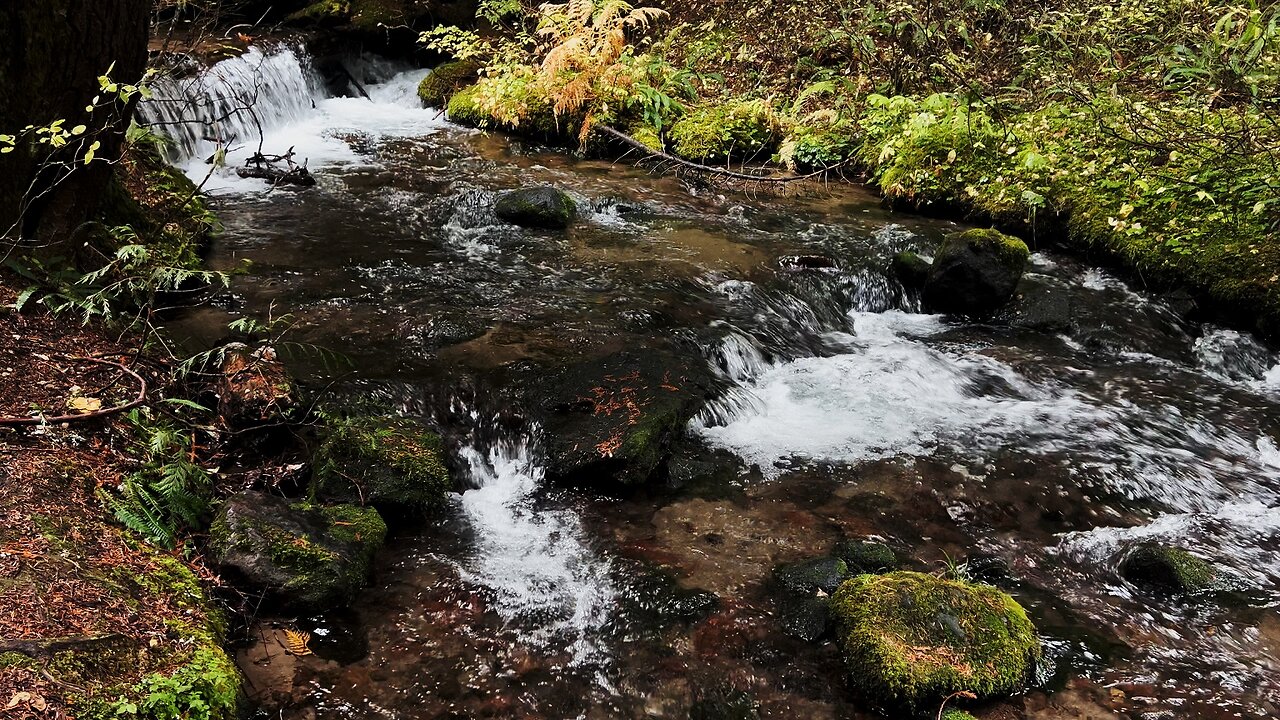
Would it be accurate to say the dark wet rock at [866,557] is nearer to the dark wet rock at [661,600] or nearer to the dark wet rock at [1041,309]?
the dark wet rock at [661,600]

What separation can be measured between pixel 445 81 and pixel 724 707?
14725 mm

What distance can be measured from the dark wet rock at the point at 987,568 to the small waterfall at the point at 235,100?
8.38 meters

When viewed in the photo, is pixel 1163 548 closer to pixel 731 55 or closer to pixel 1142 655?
pixel 1142 655

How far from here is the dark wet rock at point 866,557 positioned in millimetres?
4504

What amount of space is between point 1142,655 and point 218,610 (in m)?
4.64

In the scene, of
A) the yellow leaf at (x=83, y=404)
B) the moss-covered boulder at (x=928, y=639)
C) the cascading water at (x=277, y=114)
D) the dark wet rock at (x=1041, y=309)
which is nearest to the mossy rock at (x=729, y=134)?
the cascading water at (x=277, y=114)

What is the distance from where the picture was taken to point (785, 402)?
658 cm

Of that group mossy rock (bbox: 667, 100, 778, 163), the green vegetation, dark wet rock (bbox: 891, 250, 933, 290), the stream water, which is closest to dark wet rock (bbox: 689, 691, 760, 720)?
the stream water

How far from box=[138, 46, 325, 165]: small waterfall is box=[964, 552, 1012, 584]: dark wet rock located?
27.5ft

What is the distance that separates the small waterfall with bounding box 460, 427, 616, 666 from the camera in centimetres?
398

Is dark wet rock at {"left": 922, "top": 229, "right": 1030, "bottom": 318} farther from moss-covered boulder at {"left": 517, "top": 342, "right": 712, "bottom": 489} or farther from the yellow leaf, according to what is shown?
the yellow leaf

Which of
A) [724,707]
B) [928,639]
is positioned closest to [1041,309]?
[928,639]

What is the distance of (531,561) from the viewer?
14.7ft

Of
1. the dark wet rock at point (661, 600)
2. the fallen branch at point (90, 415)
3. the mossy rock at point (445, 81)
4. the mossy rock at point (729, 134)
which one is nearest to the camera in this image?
the fallen branch at point (90, 415)
